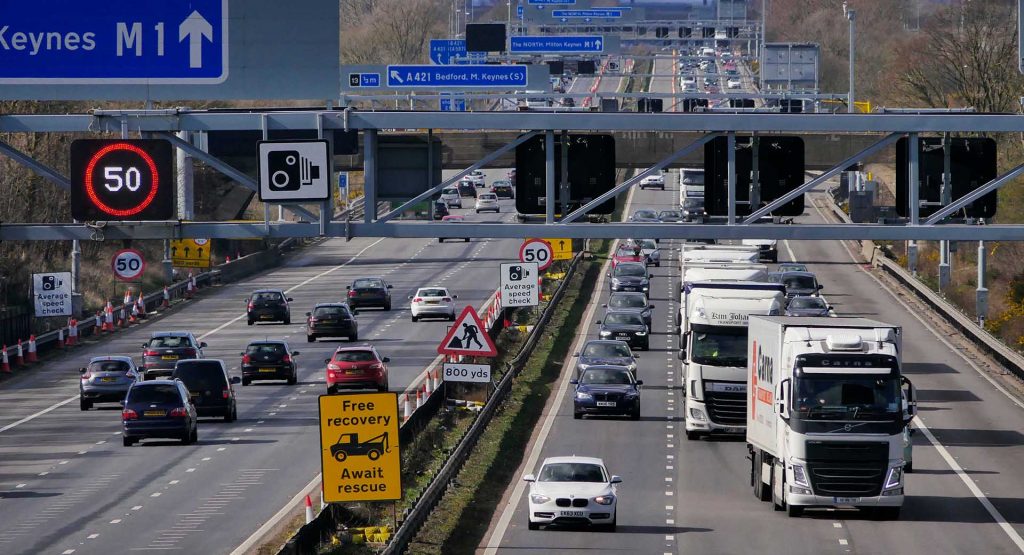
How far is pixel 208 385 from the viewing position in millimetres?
39812

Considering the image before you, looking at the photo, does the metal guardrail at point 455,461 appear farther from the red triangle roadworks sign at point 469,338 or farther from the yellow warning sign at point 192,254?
the yellow warning sign at point 192,254

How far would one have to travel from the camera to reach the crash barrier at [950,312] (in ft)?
174

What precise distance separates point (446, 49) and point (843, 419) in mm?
81834

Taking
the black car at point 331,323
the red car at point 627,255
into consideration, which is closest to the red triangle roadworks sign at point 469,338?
the black car at point 331,323

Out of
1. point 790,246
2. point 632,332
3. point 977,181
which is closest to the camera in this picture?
point 977,181

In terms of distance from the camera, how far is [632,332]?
57.1 meters

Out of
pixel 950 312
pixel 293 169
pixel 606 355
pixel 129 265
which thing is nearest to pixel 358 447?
pixel 293 169

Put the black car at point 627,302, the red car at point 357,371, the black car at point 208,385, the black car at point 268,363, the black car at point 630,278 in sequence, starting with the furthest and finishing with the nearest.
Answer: the black car at point 630,278, the black car at point 627,302, the black car at point 268,363, the red car at point 357,371, the black car at point 208,385

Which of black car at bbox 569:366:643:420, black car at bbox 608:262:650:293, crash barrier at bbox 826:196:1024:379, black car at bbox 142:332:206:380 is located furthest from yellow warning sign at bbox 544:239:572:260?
black car at bbox 569:366:643:420

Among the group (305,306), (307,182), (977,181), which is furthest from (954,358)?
(307,182)

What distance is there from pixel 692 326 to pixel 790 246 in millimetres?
59639

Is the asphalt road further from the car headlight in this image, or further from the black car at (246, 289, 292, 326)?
the black car at (246, 289, 292, 326)

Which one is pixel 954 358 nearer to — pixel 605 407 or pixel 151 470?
pixel 605 407

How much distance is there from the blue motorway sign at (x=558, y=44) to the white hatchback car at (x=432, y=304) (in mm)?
41006
